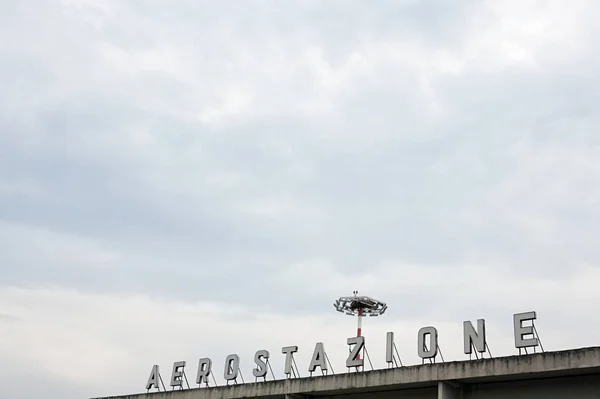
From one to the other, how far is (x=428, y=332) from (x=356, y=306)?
37519 millimetres

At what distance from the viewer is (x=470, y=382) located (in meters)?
36.6

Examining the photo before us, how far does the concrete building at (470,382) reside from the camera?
33.0 meters

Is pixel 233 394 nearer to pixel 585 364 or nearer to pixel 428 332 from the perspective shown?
pixel 428 332

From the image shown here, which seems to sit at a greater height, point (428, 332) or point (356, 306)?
point (356, 306)

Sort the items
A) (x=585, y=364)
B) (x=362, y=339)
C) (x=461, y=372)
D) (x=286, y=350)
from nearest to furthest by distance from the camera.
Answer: (x=585, y=364)
(x=461, y=372)
(x=362, y=339)
(x=286, y=350)

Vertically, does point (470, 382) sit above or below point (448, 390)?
above

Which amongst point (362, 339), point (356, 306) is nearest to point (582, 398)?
point (362, 339)

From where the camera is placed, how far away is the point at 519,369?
33.7 m

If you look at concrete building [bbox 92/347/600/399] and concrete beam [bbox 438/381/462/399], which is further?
concrete beam [bbox 438/381/462/399]

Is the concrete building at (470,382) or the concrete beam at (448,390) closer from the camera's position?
the concrete building at (470,382)

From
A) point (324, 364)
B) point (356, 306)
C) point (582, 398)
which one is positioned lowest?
point (582, 398)

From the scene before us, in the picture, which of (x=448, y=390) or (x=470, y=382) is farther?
(x=470, y=382)

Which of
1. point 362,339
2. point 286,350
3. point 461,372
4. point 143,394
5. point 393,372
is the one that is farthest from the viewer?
point 143,394

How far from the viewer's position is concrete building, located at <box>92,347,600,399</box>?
108ft
